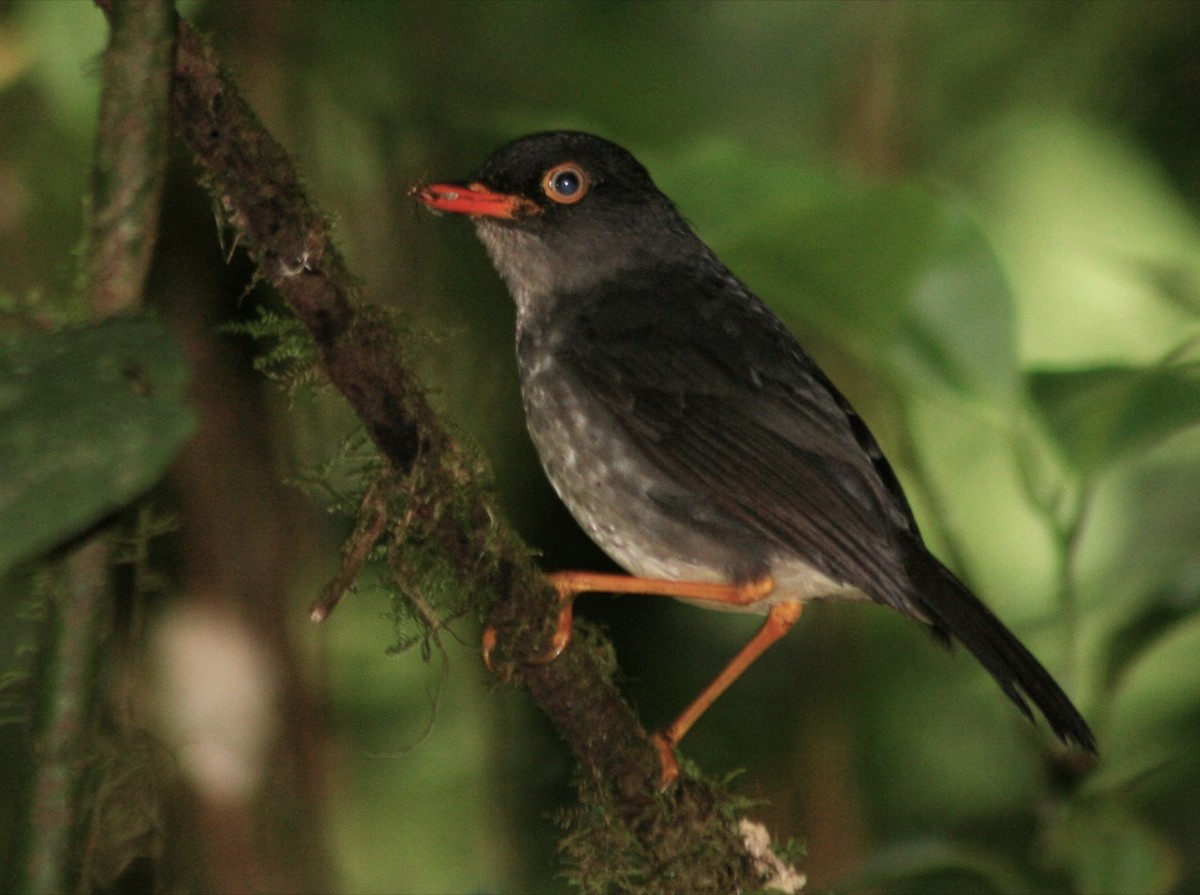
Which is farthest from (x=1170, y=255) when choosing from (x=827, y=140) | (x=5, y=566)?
(x=5, y=566)

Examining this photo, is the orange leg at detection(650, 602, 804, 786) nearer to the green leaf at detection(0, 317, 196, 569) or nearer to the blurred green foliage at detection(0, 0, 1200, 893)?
the blurred green foliage at detection(0, 0, 1200, 893)

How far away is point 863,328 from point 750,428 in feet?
1.44

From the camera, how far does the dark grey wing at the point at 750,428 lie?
3.48 m

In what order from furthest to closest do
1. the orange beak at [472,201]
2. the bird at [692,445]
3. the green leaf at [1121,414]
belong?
the orange beak at [472,201] → the bird at [692,445] → the green leaf at [1121,414]

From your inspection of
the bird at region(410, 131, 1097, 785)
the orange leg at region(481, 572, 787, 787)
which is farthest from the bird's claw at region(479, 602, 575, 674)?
the bird at region(410, 131, 1097, 785)

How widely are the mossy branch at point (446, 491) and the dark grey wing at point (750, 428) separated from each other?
1.91 ft

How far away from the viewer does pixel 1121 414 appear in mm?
3258

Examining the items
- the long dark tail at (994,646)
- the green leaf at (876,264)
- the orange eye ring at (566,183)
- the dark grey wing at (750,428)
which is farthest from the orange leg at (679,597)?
the orange eye ring at (566,183)

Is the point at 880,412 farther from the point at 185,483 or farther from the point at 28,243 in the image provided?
the point at 28,243

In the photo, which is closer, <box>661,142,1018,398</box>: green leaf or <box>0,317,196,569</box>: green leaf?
<box>0,317,196,569</box>: green leaf

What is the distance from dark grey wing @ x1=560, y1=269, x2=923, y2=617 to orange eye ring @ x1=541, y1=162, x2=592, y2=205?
365mm

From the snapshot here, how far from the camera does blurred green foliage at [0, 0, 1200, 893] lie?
3.31 m

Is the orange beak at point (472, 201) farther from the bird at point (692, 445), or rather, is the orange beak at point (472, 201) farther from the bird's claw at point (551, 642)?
the bird's claw at point (551, 642)

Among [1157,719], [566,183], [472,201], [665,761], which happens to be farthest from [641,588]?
[1157,719]
